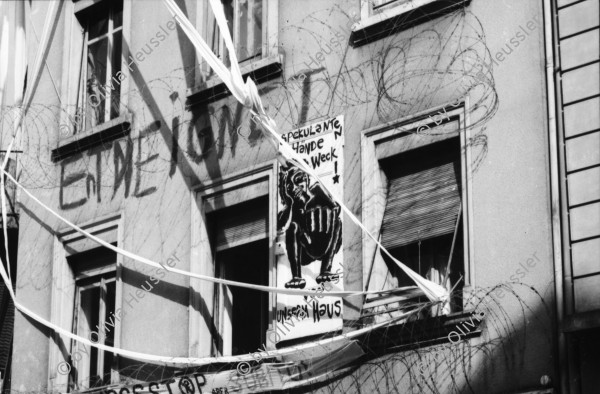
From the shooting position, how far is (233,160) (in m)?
20.5

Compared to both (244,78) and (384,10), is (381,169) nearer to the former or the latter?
(384,10)

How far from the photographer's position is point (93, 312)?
22344 mm

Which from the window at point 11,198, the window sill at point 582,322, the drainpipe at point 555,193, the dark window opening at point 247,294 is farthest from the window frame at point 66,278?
the window sill at point 582,322

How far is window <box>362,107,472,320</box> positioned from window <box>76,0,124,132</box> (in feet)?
18.0

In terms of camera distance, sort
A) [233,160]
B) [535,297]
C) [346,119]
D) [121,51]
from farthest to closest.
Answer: [121,51]
[233,160]
[346,119]
[535,297]

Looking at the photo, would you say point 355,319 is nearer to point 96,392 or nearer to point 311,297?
point 311,297

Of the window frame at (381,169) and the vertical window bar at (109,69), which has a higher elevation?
the vertical window bar at (109,69)

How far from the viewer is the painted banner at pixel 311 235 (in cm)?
1862

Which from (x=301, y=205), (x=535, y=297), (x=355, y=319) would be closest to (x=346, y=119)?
(x=301, y=205)

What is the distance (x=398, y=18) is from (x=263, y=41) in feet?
8.26

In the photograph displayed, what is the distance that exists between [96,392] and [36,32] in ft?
20.8

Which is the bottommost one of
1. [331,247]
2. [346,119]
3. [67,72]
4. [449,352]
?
[449,352]

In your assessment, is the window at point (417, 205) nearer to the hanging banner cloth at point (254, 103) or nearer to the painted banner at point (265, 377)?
the hanging banner cloth at point (254, 103)

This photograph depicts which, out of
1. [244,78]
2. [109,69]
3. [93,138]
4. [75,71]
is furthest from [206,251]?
[75,71]
